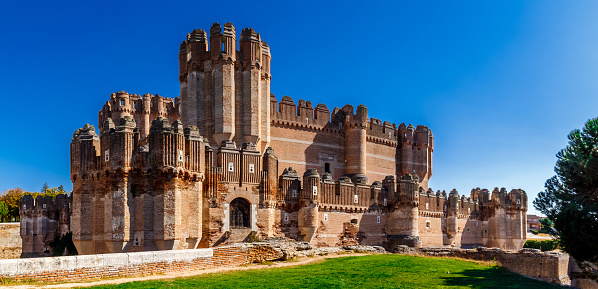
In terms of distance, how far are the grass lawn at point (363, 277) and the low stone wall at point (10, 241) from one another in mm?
33427

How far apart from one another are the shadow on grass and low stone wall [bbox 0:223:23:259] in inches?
1594

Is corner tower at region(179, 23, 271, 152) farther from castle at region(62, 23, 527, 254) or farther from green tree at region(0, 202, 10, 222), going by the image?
green tree at region(0, 202, 10, 222)

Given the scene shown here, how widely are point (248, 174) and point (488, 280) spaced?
564 inches

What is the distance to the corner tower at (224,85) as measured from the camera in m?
36.3

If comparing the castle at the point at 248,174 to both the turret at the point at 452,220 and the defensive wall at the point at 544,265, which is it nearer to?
the turret at the point at 452,220

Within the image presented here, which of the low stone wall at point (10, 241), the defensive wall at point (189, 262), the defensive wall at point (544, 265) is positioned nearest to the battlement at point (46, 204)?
the low stone wall at point (10, 241)

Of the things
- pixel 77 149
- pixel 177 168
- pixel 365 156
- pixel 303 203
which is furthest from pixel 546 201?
pixel 365 156

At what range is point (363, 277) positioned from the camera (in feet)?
71.1

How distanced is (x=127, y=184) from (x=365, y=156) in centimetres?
2763

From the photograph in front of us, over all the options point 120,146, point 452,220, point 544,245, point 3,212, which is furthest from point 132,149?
point 544,245

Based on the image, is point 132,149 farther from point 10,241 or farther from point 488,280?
point 10,241

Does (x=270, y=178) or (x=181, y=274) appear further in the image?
(x=270, y=178)

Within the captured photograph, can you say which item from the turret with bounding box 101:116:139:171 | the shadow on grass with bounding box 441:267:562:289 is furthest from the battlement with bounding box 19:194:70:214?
the shadow on grass with bounding box 441:267:562:289

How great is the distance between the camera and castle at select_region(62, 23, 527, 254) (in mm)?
24844
